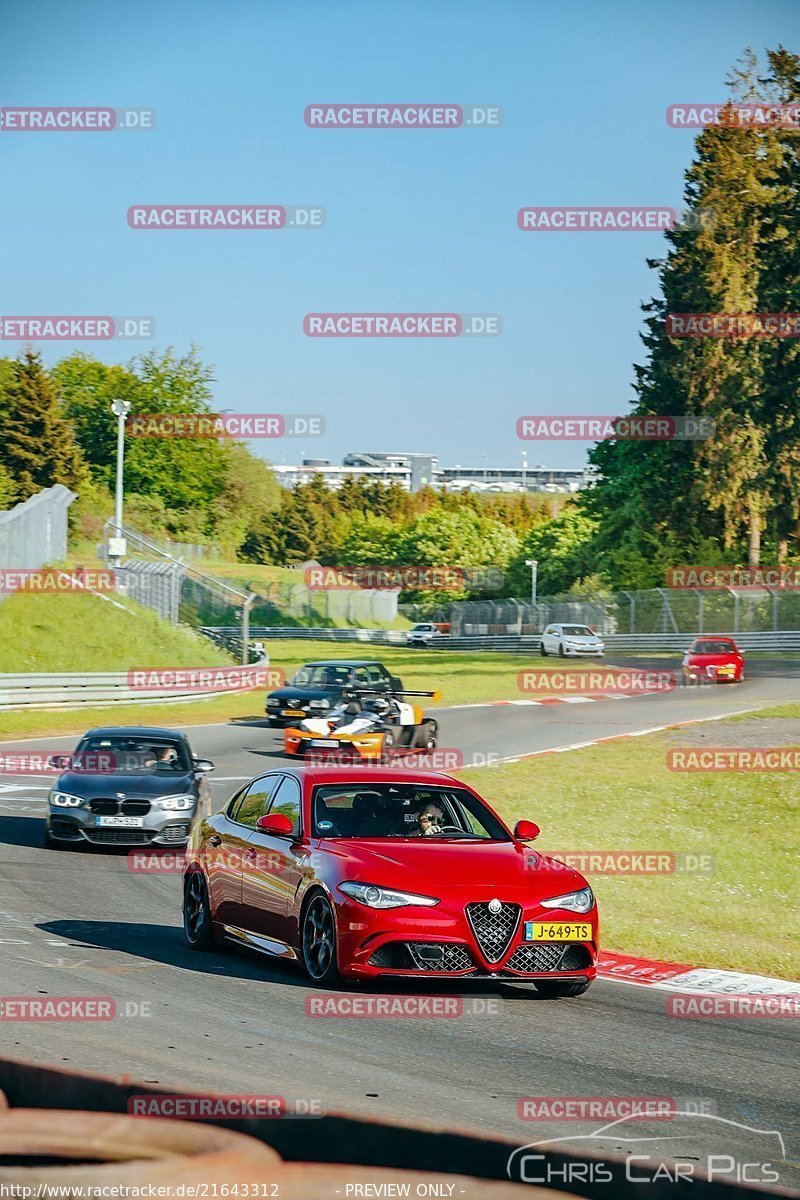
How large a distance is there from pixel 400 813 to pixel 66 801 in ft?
25.6

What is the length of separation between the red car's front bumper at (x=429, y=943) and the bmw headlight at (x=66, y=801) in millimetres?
8656

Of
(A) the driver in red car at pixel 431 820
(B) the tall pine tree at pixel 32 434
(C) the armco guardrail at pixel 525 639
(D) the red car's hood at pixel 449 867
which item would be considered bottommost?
(C) the armco guardrail at pixel 525 639

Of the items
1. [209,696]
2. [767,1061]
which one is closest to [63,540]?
[209,696]

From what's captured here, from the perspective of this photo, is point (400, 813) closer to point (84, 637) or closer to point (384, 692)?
point (384, 692)

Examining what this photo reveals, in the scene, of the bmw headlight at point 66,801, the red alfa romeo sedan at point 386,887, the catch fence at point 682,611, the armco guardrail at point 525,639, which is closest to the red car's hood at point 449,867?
the red alfa romeo sedan at point 386,887

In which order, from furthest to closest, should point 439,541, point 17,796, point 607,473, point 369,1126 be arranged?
point 439,541 < point 607,473 < point 17,796 < point 369,1126

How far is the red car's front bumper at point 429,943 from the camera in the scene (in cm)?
975

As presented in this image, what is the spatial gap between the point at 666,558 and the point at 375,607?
25.2m

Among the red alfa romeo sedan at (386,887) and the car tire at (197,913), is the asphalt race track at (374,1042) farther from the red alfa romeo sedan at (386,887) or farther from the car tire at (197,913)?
the red alfa romeo sedan at (386,887)

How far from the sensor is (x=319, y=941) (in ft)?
33.6

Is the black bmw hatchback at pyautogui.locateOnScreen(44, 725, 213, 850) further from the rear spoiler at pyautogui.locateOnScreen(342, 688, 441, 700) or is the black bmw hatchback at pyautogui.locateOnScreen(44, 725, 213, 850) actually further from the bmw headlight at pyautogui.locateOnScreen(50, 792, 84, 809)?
the rear spoiler at pyautogui.locateOnScreen(342, 688, 441, 700)

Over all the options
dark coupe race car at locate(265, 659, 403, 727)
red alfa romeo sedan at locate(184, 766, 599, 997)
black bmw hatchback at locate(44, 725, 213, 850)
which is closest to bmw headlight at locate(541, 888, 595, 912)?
red alfa romeo sedan at locate(184, 766, 599, 997)

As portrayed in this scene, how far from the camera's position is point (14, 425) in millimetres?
81312

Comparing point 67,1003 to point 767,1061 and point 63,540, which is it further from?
point 63,540
